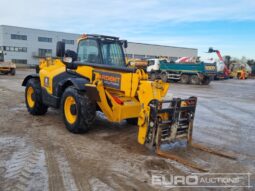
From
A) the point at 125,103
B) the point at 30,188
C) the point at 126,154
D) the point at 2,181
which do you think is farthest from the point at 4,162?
the point at 125,103

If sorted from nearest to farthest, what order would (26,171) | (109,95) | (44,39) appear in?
(26,171) → (109,95) → (44,39)

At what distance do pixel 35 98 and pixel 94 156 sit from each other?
12.4 ft

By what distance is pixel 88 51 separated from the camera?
284 inches

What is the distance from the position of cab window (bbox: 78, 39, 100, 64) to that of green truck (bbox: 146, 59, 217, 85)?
1729 centimetres

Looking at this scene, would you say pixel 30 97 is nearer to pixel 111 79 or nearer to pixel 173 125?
pixel 111 79

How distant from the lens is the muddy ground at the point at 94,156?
13.5 feet

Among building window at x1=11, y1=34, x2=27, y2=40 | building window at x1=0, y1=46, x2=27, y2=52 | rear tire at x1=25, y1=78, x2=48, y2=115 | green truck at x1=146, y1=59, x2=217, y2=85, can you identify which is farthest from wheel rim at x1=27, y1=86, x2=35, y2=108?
building window at x1=11, y1=34, x2=27, y2=40

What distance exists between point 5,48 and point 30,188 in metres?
57.3

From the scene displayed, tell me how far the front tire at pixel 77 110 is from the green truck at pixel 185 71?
18.2 metres

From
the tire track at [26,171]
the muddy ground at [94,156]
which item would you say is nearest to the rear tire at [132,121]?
the muddy ground at [94,156]

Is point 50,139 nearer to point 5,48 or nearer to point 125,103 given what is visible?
point 125,103

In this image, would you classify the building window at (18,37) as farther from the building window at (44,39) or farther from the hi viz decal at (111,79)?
the hi viz decal at (111,79)

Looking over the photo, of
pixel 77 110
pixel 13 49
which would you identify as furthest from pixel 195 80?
pixel 13 49

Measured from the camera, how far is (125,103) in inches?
244
